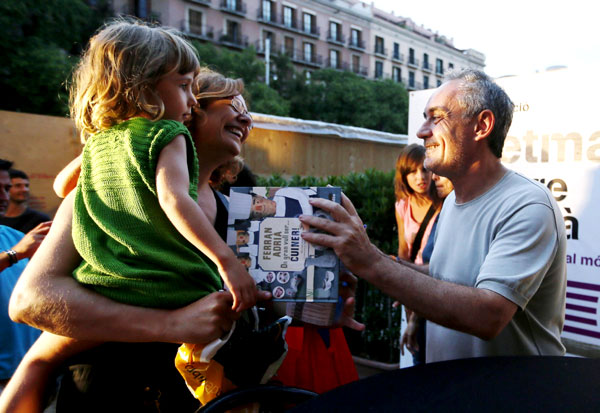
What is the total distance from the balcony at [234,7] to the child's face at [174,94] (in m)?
47.4

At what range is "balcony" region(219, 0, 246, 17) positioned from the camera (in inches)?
1787

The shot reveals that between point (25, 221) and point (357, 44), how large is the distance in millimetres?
58047

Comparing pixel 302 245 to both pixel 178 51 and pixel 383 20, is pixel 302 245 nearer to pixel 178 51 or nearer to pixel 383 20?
pixel 178 51

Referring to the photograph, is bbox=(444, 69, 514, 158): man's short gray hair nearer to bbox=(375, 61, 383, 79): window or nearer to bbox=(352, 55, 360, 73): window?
bbox=(352, 55, 360, 73): window

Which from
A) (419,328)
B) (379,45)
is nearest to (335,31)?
(379,45)

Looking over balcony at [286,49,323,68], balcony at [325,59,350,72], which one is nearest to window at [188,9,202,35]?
balcony at [286,49,323,68]

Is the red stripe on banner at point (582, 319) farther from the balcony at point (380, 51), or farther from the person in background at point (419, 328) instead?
the balcony at point (380, 51)

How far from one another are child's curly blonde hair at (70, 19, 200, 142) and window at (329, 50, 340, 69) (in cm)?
5572

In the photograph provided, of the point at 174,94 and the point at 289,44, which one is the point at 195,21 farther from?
the point at 174,94

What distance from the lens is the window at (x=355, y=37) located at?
57469 mm

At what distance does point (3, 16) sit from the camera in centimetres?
1817

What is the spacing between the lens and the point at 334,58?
5619 centimetres

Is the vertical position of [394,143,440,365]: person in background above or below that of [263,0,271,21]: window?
below

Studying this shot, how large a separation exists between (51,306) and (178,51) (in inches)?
35.8
